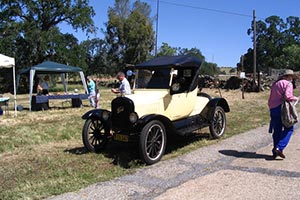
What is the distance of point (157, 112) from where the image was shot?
7.46 metres

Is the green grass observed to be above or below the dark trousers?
below

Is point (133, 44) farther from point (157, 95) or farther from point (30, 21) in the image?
point (157, 95)

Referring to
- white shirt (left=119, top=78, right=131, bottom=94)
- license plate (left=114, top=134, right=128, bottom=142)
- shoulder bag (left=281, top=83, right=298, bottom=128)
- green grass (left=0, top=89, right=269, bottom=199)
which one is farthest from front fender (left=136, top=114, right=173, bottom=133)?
white shirt (left=119, top=78, right=131, bottom=94)

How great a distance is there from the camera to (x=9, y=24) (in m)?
40.0

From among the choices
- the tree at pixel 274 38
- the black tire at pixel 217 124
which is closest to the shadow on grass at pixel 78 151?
the black tire at pixel 217 124

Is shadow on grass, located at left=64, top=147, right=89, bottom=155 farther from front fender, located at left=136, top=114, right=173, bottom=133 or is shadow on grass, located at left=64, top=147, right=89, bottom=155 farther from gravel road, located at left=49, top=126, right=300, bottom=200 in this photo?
gravel road, located at left=49, top=126, right=300, bottom=200

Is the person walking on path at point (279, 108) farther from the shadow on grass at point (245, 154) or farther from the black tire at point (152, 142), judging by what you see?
the black tire at point (152, 142)

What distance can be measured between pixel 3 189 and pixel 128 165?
2147mm

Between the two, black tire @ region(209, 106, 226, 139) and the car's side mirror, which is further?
black tire @ region(209, 106, 226, 139)

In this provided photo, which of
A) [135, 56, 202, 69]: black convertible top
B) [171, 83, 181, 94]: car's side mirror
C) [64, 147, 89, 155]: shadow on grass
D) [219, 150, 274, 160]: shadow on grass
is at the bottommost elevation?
[64, 147, 89, 155]: shadow on grass

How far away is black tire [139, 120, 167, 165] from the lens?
6590 mm

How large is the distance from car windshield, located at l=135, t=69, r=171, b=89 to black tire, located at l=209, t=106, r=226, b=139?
5.68 ft

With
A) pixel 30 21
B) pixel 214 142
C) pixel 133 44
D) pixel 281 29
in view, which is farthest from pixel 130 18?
pixel 281 29

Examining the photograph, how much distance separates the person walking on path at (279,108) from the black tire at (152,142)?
2.11 m
